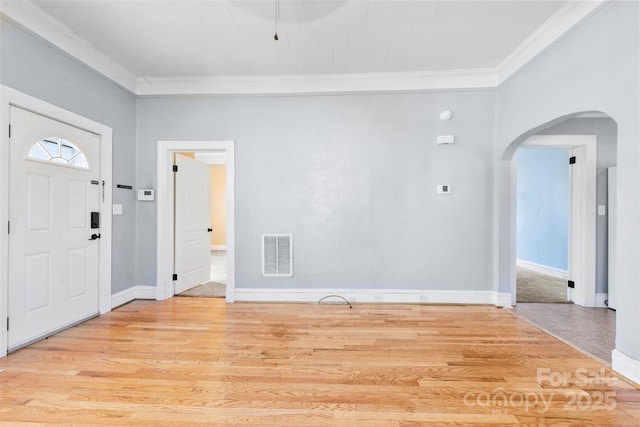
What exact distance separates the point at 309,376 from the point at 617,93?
3.00 m


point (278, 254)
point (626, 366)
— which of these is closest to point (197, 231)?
point (278, 254)

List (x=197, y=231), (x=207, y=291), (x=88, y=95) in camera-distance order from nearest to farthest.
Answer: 1. (x=88, y=95)
2. (x=207, y=291)
3. (x=197, y=231)

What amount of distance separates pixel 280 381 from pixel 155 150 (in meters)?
3.33

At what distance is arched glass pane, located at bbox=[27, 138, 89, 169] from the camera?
2.51 m

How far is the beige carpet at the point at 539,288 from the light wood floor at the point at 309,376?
1292 mm

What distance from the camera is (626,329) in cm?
198

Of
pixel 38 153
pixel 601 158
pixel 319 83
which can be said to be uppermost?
pixel 319 83

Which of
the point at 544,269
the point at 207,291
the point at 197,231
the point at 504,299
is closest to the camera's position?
the point at 504,299

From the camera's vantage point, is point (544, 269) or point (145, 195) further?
point (544, 269)

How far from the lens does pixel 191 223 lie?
4195 millimetres

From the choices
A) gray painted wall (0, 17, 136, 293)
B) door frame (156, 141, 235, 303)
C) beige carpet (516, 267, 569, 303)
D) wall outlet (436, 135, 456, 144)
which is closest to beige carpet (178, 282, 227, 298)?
door frame (156, 141, 235, 303)

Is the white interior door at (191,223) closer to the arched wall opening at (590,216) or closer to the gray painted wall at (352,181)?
the gray painted wall at (352,181)

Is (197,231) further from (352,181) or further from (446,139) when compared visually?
(446,139)

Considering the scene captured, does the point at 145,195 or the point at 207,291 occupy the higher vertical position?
the point at 145,195
